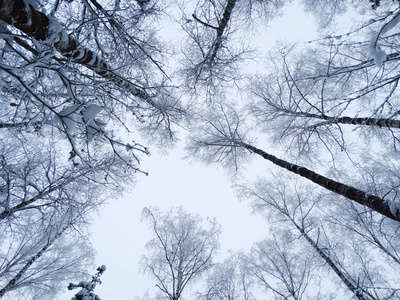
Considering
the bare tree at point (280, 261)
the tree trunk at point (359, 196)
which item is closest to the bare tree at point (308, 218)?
the bare tree at point (280, 261)

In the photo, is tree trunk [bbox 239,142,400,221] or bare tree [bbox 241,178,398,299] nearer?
tree trunk [bbox 239,142,400,221]

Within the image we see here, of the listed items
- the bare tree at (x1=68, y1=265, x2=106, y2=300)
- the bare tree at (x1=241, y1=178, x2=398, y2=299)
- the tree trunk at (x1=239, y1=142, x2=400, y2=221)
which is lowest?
the bare tree at (x1=68, y1=265, x2=106, y2=300)

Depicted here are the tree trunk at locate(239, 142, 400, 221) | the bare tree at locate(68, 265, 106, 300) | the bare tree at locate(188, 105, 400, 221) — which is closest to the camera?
the tree trunk at locate(239, 142, 400, 221)

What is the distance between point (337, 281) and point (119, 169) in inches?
361

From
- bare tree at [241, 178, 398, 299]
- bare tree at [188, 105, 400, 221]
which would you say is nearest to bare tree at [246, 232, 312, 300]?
bare tree at [241, 178, 398, 299]

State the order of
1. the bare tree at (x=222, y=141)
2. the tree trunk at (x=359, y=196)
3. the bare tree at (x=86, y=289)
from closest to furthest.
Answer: the tree trunk at (x=359, y=196), the bare tree at (x=86, y=289), the bare tree at (x=222, y=141)

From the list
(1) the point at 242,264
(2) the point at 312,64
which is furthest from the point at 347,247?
(2) the point at 312,64

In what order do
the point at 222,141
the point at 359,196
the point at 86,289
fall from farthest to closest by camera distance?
the point at 222,141
the point at 86,289
the point at 359,196

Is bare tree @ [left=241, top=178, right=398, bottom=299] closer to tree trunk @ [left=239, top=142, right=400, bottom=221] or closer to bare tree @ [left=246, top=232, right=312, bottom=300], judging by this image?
bare tree @ [left=246, top=232, right=312, bottom=300]

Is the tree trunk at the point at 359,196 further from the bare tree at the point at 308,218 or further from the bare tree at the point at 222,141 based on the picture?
the bare tree at the point at 308,218

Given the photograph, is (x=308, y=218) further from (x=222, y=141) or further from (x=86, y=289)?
(x=86, y=289)

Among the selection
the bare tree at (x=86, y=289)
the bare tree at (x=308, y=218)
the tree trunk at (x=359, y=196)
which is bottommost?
the bare tree at (x=86, y=289)

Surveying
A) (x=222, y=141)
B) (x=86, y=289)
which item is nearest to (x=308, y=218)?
(x=222, y=141)

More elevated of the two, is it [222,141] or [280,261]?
[222,141]
